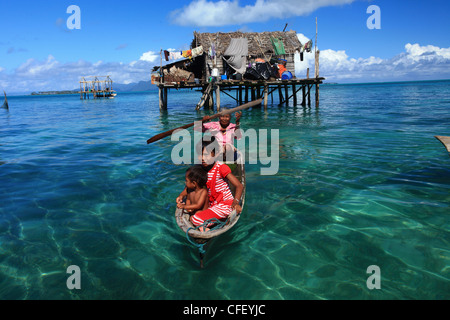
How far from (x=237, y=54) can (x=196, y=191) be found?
2315 cm

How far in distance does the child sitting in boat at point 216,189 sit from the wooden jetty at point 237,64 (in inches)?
786

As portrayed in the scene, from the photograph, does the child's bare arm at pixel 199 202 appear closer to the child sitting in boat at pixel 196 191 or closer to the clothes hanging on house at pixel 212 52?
the child sitting in boat at pixel 196 191

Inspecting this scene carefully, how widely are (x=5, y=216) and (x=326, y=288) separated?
21.2 feet

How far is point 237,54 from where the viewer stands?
25516 mm

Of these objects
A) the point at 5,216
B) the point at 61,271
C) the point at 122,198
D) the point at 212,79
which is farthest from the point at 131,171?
the point at 212,79

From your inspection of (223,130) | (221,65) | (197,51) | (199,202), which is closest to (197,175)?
(199,202)

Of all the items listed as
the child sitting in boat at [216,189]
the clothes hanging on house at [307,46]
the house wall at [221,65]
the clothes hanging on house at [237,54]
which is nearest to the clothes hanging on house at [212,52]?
the house wall at [221,65]

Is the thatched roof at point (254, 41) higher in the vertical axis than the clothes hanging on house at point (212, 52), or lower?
higher

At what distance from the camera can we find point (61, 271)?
4371 mm

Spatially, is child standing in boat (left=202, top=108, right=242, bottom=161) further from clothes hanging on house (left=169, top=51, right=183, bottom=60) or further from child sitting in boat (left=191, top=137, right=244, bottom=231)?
clothes hanging on house (left=169, top=51, right=183, bottom=60)

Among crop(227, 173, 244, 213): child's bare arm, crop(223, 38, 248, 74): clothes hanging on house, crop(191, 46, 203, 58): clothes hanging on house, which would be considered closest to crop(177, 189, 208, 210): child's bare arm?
crop(227, 173, 244, 213): child's bare arm

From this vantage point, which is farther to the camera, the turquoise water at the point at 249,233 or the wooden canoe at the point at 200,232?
the turquoise water at the point at 249,233

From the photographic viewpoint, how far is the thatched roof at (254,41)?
2630cm
